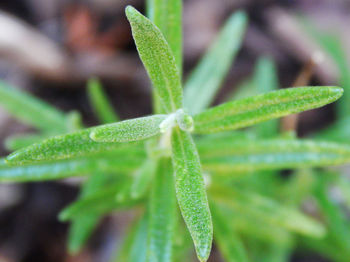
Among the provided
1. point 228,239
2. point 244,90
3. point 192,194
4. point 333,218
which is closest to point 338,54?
point 244,90

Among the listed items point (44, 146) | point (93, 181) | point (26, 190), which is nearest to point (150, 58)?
point (44, 146)

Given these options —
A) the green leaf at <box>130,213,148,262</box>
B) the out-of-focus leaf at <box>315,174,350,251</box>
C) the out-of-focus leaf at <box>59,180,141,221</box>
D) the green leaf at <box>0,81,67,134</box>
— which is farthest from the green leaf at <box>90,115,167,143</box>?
the out-of-focus leaf at <box>315,174,350,251</box>

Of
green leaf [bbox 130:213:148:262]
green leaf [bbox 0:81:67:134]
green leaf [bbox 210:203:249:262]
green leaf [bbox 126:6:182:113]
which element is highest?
green leaf [bbox 0:81:67:134]

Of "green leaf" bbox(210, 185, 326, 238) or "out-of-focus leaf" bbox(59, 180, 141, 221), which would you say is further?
"green leaf" bbox(210, 185, 326, 238)

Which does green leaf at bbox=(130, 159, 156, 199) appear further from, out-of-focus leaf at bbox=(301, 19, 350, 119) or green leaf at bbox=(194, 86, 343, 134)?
out-of-focus leaf at bbox=(301, 19, 350, 119)

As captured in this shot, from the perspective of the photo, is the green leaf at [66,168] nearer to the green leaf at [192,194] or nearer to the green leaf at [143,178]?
the green leaf at [143,178]

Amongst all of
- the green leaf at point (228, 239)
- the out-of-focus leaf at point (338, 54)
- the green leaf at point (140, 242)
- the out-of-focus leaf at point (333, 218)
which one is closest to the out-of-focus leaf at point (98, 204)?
the green leaf at point (140, 242)

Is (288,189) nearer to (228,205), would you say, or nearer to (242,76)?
(228,205)
